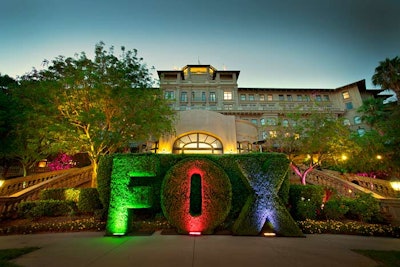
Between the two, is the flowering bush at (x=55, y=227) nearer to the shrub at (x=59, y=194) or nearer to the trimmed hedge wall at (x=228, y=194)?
the trimmed hedge wall at (x=228, y=194)

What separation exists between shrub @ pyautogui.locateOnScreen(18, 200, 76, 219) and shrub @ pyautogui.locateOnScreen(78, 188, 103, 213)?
1.84 feet

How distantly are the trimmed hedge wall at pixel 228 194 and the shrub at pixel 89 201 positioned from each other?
44.2 inches

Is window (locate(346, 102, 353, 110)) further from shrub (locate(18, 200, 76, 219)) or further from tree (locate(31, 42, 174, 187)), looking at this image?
shrub (locate(18, 200, 76, 219))

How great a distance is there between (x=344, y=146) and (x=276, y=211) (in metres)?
11.5

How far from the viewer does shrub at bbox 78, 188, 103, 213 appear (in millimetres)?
8438

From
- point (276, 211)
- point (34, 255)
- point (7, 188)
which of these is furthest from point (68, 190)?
point (276, 211)

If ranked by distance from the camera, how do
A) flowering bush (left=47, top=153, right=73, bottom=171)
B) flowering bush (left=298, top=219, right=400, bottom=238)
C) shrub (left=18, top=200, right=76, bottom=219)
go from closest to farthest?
1. flowering bush (left=298, top=219, right=400, bottom=238)
2. shrub (left=18, top=200, right=76, bottom=219)
3. flowering bush (left=47, top=153, right=73, bottom=171)

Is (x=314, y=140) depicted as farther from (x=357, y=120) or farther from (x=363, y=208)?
(x=357, y=120)

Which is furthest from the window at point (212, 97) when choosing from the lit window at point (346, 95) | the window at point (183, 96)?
the lit window at point (346, 95)

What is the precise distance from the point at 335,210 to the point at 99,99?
14.7m

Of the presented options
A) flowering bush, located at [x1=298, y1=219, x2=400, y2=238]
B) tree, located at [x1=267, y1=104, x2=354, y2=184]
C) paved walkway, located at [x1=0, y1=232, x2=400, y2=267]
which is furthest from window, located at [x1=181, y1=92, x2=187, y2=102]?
flowering bush, located at [x1=298, y1=219, x2=400, y2=238]

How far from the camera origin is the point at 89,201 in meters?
8.49

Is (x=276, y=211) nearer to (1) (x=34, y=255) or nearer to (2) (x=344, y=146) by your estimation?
(1) (x=34, y=255)

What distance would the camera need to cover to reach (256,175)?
7.09 meters
